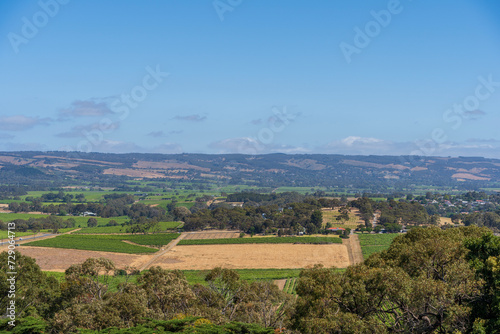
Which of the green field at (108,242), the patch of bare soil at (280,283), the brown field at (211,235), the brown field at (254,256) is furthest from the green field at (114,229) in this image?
the patch of bare soil at (280,283)

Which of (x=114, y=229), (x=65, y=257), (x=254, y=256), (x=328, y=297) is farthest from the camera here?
(x=114, y=229)

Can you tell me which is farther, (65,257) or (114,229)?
(114,229)

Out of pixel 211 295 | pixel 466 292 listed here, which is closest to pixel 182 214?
pixel 211 295

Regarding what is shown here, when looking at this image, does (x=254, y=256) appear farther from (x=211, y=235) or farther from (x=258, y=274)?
(x=211, y=235)

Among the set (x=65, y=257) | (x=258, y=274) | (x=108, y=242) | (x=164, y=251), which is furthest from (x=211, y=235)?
(x=258, y=274)

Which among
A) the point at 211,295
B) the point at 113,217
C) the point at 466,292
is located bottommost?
the point at 113,217

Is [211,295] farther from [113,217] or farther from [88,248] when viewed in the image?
[113,217]

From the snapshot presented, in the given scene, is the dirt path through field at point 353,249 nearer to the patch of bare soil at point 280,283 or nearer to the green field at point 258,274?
the green field at point 258,274
